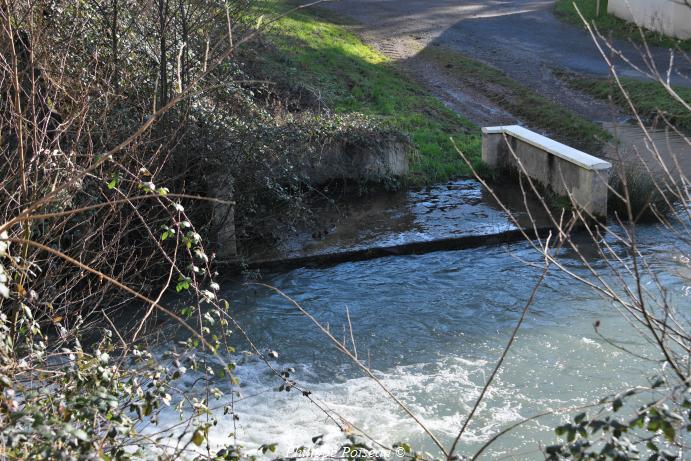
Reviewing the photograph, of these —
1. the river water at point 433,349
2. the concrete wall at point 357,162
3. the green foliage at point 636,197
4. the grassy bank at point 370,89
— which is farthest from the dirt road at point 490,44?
the river water at point 433,349

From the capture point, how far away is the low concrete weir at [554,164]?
1002 cm

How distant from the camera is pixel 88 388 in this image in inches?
149

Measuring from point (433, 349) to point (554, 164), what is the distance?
482 cm

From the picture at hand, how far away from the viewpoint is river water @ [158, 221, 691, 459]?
5977mm

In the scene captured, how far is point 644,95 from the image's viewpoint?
15.7 metres

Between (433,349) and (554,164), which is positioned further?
(554,164)

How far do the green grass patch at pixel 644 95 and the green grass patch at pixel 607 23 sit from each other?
203 centimetres

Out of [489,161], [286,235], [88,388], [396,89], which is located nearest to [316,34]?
[396,89]

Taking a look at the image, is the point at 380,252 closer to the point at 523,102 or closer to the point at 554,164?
the point at 554,164

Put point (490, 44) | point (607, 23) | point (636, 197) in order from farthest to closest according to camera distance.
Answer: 1. point (607, 23)
2. point (490, 44)
3. point (636, 197)

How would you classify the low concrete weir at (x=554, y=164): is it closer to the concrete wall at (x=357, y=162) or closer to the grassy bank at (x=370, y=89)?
the grassy bank at (x=370, y=89)

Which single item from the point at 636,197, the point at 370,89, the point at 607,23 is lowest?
the point at 636,197

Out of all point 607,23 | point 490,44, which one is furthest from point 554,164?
point 607,23

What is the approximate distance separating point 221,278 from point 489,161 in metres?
5.14
